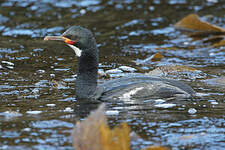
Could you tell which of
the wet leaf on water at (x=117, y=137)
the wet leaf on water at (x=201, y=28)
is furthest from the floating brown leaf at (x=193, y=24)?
the wet leaf on water at (x=117, y=137)

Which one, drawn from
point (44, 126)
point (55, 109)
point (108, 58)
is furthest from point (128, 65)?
point (44, 126)

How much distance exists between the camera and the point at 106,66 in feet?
31.2

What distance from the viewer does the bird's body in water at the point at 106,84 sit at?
693 cm

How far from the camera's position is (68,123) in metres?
5.95

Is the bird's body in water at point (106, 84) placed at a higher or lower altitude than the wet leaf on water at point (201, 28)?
lower

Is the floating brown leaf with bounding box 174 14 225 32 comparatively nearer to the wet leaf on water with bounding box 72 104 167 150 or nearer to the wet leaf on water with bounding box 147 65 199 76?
the wet leaf on water with bounding box 147 65 199 76

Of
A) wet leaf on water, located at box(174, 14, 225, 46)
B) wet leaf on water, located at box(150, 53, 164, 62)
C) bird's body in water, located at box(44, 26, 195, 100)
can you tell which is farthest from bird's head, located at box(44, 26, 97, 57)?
wet leaf on water, located at box(174, 14, 225, 46)

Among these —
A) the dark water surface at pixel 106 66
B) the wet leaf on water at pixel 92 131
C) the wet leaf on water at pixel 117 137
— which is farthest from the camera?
the dark water surface at pixel 106 66

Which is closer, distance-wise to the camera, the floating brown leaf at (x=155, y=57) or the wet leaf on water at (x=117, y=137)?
the wet leaf on water at (x=117, y=137)

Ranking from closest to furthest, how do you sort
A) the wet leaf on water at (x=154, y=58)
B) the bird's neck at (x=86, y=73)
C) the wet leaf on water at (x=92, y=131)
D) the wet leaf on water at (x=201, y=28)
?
the wet leaf on water at (x=92, y=131) → the bird's neck at (x=86, y=73) → the wet leaf on water at (x=154, y=58) → the wet leaf on water at (x=201, y=28)

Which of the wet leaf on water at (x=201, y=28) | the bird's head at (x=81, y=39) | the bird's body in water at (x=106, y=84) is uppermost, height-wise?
the wet leaf on water at (x=201, y=28)

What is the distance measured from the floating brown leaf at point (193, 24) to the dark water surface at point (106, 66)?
12.4 inches

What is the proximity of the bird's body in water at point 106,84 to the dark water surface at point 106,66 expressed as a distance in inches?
6.4

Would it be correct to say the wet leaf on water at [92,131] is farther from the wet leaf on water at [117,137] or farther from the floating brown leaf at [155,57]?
the floating brown leaf at [155,57]
